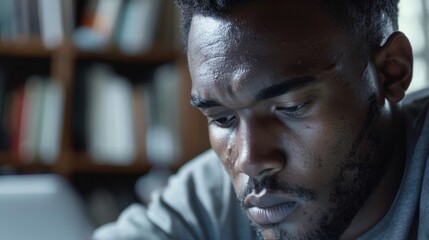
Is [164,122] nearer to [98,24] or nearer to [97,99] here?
[97,99]

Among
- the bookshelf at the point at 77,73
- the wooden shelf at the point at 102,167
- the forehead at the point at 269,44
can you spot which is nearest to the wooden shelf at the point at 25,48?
the bookshelf at the point at 77,73

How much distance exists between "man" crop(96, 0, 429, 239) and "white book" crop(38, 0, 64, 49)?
136cm

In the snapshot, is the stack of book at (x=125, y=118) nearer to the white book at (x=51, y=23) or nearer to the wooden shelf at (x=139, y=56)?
the wooden shelf at (x=139, y=56)

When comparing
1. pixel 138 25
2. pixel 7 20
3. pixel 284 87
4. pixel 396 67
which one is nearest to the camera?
pixel 284 87

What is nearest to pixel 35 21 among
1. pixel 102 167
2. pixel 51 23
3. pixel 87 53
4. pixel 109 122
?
pixel 51 23

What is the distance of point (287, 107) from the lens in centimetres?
92

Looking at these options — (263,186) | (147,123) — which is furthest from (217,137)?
(147,123)

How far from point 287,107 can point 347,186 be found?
15 cm

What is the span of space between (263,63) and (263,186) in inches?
6.4

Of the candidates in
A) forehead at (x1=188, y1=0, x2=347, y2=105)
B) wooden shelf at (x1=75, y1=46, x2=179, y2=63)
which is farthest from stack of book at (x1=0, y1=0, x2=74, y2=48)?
forehead at (x1=188, y1=0, x2=347, y2=105)

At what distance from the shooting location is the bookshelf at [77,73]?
7.64ft

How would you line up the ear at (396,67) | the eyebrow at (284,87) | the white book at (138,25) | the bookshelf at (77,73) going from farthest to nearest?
the white book at (138,25) → the bookshelf at (77,73) → the ear at (396,67) → the eyebrow at (284,87)

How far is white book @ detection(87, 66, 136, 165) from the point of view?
239 centimetres

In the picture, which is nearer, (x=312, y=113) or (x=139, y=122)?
(x=312, y=113)
